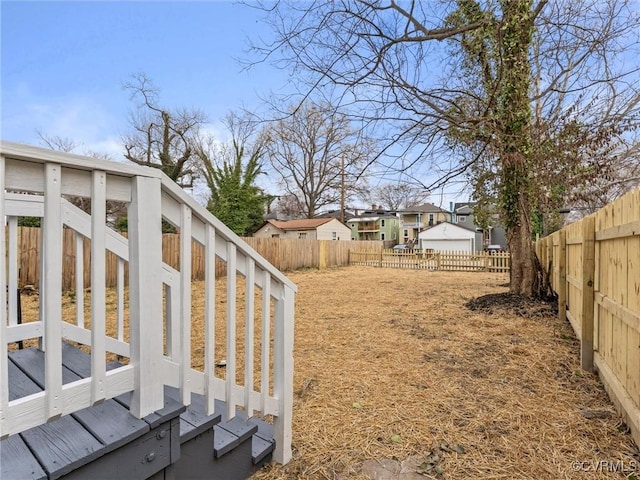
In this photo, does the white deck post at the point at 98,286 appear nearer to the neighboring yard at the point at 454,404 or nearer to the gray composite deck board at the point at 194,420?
the gray composite deck board at the point at 194,420

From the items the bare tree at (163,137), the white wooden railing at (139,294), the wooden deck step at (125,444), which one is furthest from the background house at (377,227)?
the wooden deck step at (125,444)

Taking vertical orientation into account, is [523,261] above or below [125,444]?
above

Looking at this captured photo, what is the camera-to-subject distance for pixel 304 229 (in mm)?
26281

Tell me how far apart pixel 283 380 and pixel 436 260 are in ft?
Result: 47.6

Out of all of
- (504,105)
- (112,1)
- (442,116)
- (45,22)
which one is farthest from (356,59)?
(45,22)

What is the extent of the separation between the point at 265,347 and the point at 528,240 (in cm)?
604

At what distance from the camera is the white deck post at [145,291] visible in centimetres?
125

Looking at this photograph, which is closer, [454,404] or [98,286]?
[98,286]

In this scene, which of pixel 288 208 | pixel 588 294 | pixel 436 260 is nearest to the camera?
pixel 588 294

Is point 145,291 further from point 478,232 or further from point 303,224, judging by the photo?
point 478,232

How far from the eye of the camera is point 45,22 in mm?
3574

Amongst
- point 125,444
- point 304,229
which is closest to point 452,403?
point 125,444

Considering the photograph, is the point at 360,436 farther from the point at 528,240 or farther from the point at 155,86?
the point at 155,86

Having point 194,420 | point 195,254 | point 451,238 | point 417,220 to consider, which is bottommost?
point 194,420
